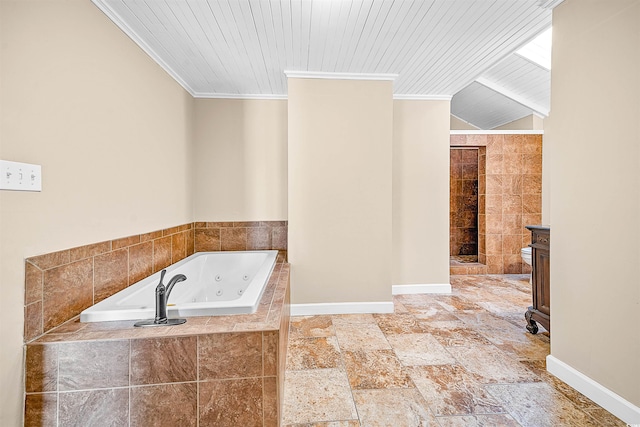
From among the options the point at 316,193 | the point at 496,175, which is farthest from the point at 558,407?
the point at 496,175

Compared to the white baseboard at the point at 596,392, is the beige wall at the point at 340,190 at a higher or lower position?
higher

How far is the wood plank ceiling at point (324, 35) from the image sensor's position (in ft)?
6.90

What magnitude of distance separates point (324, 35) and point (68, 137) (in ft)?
6.11

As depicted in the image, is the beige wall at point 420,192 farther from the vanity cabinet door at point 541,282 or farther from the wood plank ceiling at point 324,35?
the vanity cabinet door at point 541,282

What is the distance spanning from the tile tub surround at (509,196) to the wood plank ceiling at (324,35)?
2045mm

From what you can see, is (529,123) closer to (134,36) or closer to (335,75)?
(335,75)

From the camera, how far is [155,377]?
4.63 feet

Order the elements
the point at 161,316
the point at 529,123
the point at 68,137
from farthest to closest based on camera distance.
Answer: the point at 529,123 → the point at 68,137 → the point at 161,316

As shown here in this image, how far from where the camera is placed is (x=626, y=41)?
5.28 ft

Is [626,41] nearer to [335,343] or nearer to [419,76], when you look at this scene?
[419,76]

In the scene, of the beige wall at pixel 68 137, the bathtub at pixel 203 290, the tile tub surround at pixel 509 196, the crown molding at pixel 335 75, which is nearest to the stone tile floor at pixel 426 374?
the bathtub at pixel 203 290

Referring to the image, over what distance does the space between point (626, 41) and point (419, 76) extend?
6.33 feet

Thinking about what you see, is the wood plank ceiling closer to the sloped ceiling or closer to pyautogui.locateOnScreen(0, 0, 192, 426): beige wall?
pyautogui.locateOnScreen(0, 0, 192, 426): beige wall

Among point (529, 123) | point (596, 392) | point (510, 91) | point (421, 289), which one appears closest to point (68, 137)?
point (596, 392)
